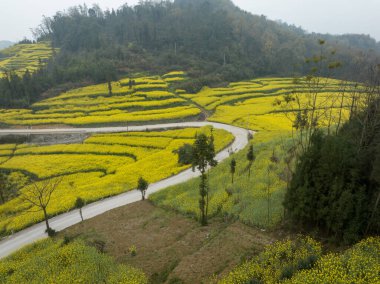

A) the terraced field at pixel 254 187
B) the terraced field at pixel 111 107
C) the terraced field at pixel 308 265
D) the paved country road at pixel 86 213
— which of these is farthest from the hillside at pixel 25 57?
the terraced field at pixel 308 265

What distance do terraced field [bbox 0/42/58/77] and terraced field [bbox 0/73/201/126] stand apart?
4418cm

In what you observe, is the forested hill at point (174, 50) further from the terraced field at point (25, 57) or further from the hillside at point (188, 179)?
the terraced field at point (25, 57)

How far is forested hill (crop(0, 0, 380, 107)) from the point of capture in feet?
307

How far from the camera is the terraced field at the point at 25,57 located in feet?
396

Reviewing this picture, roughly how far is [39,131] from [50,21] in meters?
126

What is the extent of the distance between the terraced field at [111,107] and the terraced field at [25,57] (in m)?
44.2

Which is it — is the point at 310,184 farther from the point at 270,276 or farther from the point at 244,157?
the point at 244,157

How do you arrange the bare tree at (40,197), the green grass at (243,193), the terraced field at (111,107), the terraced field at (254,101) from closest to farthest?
1. the green grass at (243,193)
2. the bare tree at (40,197)
3. the terraced field at (254,101)
4. the terraced field at (111,107)

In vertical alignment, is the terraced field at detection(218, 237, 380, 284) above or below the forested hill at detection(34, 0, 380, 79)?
below

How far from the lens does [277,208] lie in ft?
66.0

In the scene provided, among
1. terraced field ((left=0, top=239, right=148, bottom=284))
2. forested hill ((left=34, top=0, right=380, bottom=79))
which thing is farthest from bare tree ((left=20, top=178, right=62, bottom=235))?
forested hill ((left=34, top=0, right=380, bottom=79))

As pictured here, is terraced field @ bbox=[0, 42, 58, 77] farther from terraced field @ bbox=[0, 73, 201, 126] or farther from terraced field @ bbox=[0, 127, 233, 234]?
terraced field @ bbox=[0, 127, 233, 234]

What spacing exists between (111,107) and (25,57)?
9042 centimetres

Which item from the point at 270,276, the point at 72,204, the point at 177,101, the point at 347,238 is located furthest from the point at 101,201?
the point at 177,101
